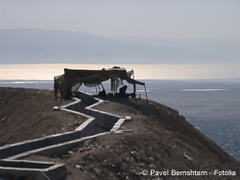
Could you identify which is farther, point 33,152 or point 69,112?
point 69,112

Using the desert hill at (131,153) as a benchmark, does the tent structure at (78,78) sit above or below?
above

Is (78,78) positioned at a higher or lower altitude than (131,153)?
higher

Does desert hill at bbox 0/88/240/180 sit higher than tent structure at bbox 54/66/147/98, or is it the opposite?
tent structure at bbox 54/66/147/98

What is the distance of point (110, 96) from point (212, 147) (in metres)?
10.1

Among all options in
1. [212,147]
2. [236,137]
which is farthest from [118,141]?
[236,137]

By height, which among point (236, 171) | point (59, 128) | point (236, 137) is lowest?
point (236, 137)

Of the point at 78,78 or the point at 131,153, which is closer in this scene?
the point at 131,153

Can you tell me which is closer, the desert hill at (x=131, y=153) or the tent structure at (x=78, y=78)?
the desert hill at (x=131, y=153)

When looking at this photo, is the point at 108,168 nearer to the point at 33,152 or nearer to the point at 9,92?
the point at 33,152

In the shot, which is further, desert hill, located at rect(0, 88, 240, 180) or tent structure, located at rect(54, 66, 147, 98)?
tent structure, located at rect(54, 66, 147, 98)

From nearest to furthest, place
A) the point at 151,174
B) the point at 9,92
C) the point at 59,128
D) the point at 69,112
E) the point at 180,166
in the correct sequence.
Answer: the point at 151,174 → the point at 180,166 → the point at 59,128 → the point at 69,112 → the point at 9,92

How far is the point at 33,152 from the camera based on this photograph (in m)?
9.02

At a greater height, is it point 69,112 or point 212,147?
point 69,112

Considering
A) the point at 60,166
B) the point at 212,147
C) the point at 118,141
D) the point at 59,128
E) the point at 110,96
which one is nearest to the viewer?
the point at 60,166
